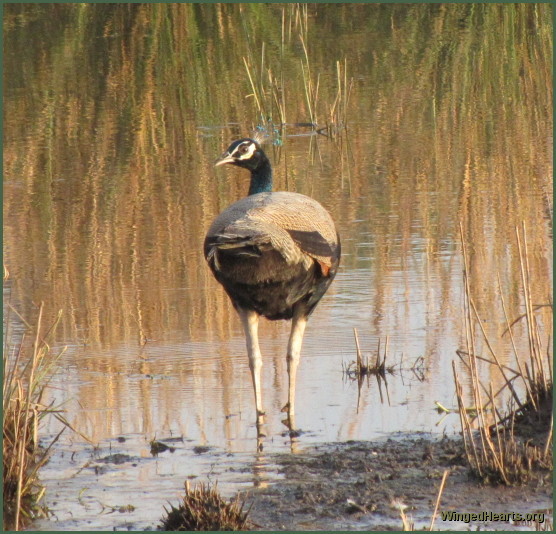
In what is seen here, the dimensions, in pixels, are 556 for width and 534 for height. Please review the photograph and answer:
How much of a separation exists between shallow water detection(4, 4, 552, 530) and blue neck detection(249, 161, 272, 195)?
896 mm

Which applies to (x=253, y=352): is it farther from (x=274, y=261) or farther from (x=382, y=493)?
(x=382, y=493)

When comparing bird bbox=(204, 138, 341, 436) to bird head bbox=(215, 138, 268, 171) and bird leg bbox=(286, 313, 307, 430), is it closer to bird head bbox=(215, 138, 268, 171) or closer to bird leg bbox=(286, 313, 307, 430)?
bird leg bbox=(286, 313, 307, 430)

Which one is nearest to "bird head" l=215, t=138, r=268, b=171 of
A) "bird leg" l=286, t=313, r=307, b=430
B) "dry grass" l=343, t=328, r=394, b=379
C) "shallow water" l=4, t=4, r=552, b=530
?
"shallow water" l=4, t=4, r=552, b=530

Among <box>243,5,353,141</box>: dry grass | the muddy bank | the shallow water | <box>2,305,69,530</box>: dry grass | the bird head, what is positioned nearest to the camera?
the muddy bank

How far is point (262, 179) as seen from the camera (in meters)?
8.09

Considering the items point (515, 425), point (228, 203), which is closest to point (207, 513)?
point (515, 425)

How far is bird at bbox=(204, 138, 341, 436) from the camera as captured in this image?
6289mm

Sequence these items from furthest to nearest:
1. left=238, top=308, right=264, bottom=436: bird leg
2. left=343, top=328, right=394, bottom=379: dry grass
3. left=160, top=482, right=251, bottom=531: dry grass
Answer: left=343, top=328, right=394, bottom=379: dry grass < left=238, top=308, right=264, bottom=436: bird leg < left=160, top=482, right=251, bottom=531: dry grass

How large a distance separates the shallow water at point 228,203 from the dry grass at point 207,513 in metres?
0.36

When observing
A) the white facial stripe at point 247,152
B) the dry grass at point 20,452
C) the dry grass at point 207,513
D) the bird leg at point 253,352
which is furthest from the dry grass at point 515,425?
the white facial stripe at point 247,152

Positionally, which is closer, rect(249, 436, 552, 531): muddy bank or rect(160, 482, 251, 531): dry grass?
rect(160, 482, 251, 531): dry grass

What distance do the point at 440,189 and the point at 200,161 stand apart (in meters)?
2.93

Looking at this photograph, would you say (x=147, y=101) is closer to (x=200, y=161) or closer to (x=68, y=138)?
(x=68, y=138)

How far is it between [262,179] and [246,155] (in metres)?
0.19
